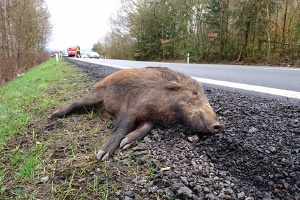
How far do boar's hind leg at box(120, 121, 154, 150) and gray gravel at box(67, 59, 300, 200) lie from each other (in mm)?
A: 58

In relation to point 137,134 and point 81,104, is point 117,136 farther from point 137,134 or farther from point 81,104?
point 81,104

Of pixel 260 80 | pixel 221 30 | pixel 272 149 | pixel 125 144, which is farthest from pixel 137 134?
pixel 221 30

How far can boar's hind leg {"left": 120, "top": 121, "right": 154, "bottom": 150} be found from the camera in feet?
8.31

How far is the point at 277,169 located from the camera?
2.00 metres

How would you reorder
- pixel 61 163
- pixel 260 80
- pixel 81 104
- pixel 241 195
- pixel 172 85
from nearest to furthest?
1. pixel 241 195
2. pixel 61 163
3. pixel 172 85
4. pixel 81 104
5. pixel 260 80

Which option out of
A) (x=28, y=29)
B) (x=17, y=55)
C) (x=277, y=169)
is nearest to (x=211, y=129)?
(x=277, y=169)

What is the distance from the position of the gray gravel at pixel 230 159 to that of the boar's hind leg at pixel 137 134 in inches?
2.3

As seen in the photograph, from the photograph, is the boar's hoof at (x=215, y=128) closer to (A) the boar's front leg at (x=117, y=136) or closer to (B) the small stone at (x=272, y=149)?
(B) the small stone at (x=272, y=149)

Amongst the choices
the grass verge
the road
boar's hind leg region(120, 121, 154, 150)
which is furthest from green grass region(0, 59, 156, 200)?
the road

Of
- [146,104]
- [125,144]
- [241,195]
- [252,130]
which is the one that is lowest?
[241,195]

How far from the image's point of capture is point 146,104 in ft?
9.58

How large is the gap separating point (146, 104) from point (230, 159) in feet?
3.59

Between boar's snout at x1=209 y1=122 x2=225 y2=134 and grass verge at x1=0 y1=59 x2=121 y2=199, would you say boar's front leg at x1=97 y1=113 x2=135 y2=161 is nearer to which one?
grass verge at x1=0 y1=59 x2=121 y2=199

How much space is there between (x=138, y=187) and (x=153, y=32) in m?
32.2
